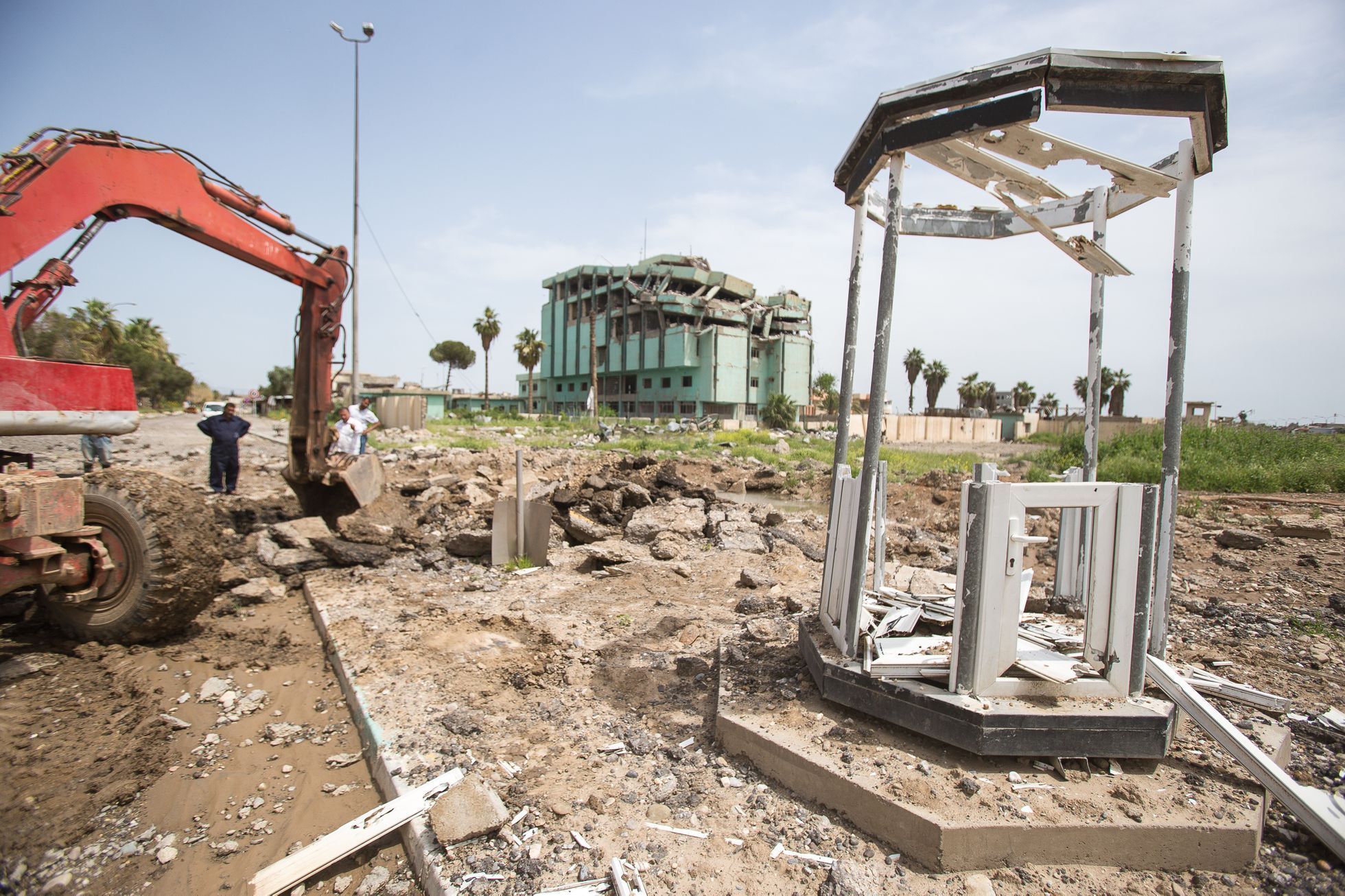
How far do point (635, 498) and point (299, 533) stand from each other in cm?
456

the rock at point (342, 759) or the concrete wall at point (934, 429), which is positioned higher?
the concrete wall at point (934, 429)

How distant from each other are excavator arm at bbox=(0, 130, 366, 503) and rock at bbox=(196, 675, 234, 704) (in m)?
1.96

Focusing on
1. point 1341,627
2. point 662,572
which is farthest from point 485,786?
point 1341,627

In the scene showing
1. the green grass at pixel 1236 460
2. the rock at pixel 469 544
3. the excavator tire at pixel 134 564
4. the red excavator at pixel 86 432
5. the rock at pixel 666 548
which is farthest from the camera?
the green grass at pixel 1236 460

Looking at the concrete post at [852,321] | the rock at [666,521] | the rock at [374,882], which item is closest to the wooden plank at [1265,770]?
the concrete post at [852,321]

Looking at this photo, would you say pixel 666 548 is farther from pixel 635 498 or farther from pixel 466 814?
pixel 466 814

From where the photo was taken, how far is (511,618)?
5.82m

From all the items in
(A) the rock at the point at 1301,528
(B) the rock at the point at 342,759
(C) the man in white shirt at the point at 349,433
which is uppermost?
(C) the man in white shirt at the point at 349,433

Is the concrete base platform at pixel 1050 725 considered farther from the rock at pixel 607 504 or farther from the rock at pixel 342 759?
the rock at pixel 607 504

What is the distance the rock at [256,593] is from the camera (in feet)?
21.2

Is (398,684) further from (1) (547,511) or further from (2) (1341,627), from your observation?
(2) (1341,627)

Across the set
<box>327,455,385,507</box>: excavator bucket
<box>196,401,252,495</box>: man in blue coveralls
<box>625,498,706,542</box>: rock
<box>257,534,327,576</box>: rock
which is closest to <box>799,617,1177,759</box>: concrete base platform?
<box>625,498,706,542</box>: rock

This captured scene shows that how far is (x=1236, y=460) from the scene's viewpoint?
15.5 meters

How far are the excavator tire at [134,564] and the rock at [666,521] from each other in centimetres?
508
